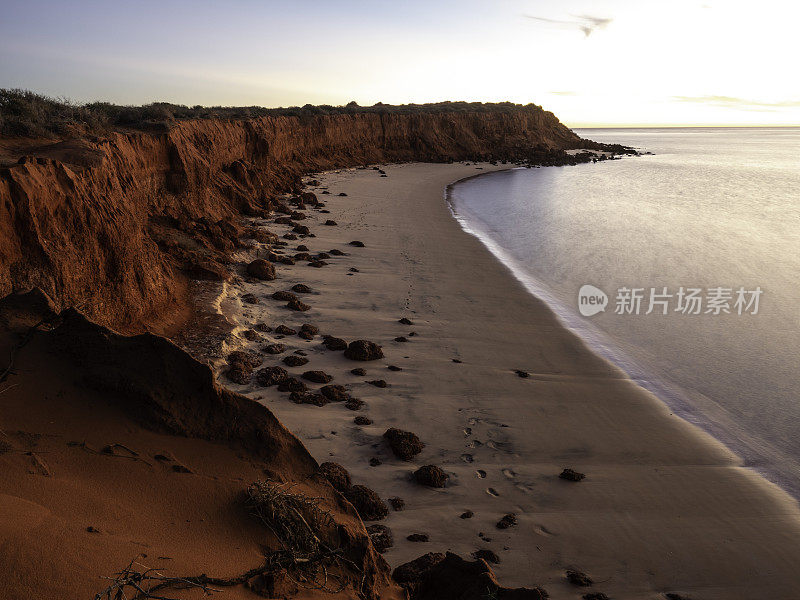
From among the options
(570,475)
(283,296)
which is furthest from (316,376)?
(570,475)

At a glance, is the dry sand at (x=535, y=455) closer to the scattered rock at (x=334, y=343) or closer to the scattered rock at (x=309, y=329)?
the scattered rock at (x=334, y=343)

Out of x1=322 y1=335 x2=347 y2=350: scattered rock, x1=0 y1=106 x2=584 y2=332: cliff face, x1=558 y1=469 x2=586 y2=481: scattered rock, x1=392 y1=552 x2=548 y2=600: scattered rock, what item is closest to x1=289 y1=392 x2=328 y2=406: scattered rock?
x1=322 y1=335 x2=347 y2=350: scattered rock

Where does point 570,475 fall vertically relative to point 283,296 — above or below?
below

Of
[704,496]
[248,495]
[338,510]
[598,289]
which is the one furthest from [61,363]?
[598,289]

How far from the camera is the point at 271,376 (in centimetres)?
829

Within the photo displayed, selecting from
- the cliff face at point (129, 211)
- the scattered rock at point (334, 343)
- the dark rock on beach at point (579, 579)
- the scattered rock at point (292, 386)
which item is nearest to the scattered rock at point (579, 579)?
the dark rock on beach at point (579, 579)

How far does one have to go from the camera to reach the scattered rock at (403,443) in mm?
6758

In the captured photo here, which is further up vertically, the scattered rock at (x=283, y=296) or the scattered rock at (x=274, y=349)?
the scattered rock at (x=283, y=296)

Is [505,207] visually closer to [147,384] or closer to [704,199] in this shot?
[704,199]

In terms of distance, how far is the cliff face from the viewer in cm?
751

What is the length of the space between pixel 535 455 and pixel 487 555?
6.51 ft

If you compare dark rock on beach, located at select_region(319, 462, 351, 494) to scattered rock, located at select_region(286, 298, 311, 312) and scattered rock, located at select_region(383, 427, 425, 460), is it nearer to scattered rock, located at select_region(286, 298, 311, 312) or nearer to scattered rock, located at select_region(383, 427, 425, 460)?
scattered rock, located at select_region(383, 427, 425, 460)

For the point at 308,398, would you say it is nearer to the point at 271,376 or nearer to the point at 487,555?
the point at 271,376

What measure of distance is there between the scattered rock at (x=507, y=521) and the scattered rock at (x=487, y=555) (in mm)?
370
